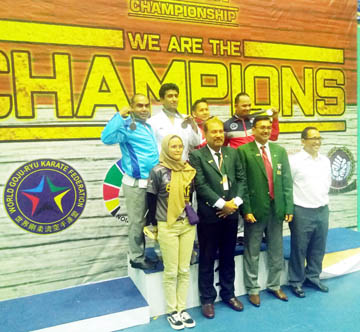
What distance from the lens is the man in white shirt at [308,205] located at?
2801 millimetres

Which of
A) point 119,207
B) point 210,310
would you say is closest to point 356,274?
point 210,310

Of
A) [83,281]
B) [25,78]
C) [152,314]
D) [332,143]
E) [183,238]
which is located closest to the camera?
[183,238]

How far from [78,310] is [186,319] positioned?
2.81 feet

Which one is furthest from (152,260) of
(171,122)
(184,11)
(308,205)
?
(184,11)

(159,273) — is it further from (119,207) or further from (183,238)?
(119,207)

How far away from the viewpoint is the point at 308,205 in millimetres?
2799

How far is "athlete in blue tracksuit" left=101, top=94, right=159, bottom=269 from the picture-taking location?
2502 millimetres

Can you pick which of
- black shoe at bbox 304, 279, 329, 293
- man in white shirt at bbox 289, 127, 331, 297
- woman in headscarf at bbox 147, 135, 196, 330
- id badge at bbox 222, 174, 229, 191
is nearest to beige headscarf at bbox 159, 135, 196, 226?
woman in headscarf at bbox 147, 135, 196, 330

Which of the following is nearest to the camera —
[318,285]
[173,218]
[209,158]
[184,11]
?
[173,218]

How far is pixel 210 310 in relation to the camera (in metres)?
2.54

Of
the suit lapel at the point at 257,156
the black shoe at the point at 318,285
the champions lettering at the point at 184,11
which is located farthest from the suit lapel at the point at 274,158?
the champions lettering at the point at 184,11

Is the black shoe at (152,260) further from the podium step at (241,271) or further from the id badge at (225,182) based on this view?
the id badge at (225,182)

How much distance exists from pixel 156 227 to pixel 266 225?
0.97 metres

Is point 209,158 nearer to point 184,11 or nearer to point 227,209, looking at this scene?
point 227,209
